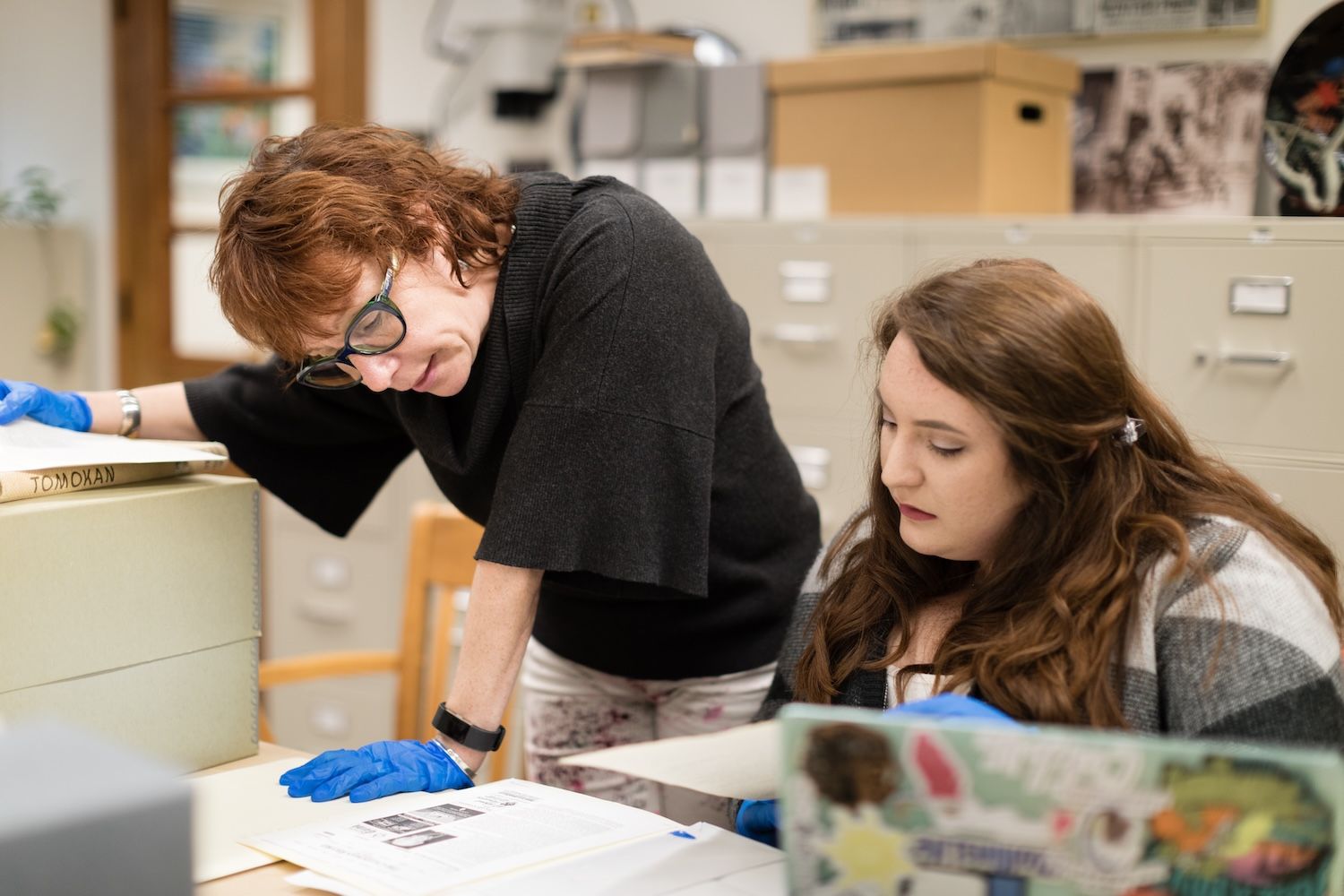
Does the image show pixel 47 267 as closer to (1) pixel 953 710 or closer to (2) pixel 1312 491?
(2) pixel 1312 491

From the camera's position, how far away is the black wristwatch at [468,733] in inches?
51.1

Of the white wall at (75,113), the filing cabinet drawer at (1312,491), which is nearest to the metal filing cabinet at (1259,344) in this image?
the filing cabinet drawer at (1312,491)

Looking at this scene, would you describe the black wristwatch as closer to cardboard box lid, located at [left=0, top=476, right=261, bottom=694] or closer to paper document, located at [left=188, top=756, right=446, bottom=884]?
paper document, located at [left=188, top=756, right=446, bottom=884]

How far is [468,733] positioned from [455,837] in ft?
0.64

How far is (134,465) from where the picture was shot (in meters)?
1.36

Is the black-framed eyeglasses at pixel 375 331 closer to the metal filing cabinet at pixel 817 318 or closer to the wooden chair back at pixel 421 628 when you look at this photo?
the wooden chair back at pixel 421 628

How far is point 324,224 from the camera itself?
1223mm

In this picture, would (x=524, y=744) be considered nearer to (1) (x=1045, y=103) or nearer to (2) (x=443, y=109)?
(1) (x=1045, y=103)

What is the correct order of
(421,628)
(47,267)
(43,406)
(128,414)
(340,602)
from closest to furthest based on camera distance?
(43,406)
(128,414)
(421,628)
(340,602)
(47,267)

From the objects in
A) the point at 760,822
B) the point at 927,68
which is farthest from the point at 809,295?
the point at 760,822

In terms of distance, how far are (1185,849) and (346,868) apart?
24.3 inches

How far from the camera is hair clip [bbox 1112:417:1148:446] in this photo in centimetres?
113

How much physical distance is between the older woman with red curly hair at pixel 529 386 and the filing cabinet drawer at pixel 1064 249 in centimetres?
76

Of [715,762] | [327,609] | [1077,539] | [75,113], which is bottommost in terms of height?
[327,609]
